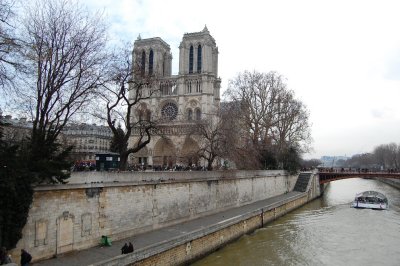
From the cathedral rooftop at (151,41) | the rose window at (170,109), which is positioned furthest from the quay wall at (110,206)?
the cathedral rooftop at (151,41)

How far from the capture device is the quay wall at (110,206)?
1239 cm

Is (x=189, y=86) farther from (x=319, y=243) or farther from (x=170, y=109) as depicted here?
(x=319, y=243)

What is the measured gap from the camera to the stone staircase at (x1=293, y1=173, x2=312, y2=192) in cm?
4172

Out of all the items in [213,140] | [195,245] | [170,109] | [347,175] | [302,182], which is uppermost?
[170,109]

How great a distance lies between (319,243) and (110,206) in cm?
1073

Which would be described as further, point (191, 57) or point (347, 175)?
point (191, 57)

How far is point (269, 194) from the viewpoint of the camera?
35.0 m

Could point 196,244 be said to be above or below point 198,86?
below

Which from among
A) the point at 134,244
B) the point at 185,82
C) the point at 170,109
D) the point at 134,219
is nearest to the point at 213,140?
the point at 134,219

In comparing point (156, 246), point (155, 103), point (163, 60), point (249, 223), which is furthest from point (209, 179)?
point (163, 60)

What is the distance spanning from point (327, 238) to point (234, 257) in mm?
6921

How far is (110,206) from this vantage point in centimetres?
1522

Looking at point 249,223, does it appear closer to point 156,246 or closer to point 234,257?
point 234,257

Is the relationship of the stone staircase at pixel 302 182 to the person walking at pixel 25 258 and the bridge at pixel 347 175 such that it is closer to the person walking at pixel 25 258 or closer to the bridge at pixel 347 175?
the bridge at pixel 347 175
